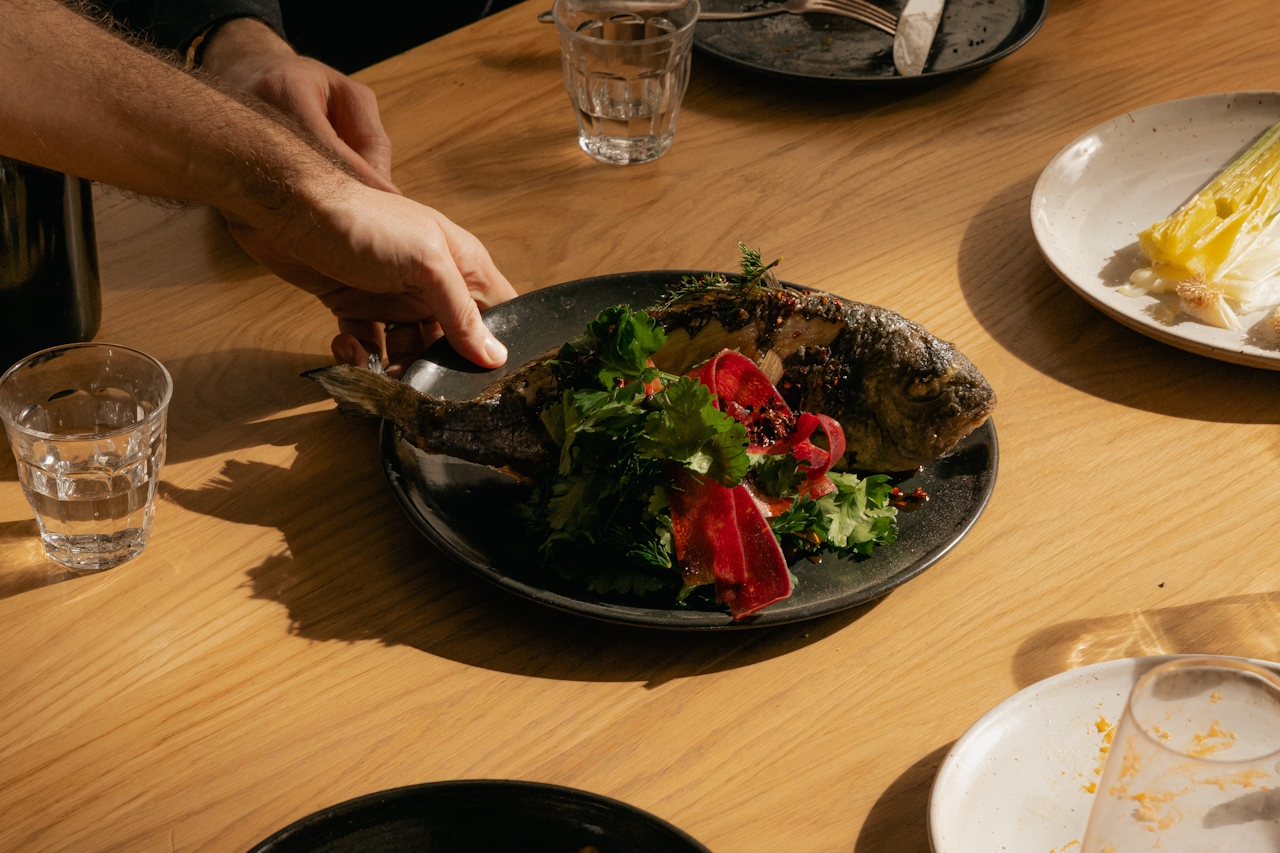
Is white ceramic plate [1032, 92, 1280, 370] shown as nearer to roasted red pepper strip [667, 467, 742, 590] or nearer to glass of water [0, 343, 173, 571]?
roasted red pepper strip [667, 467, 742, 590]

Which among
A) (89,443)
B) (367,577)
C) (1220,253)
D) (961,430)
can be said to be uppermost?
(1220,253)

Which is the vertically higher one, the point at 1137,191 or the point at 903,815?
the point at 1137,191

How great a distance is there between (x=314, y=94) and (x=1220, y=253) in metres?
1.36

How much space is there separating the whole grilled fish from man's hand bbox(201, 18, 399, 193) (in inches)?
23.2

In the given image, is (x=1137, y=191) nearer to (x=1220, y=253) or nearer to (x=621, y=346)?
(x=1220, y=253)

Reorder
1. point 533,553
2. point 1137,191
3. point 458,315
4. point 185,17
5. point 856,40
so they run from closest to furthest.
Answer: point 533,553 < point 458,315 < point 1137,191 < point 185,17 < point 856,40

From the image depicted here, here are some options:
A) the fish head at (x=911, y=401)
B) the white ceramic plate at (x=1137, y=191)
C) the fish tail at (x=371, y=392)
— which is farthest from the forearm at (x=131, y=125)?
the white ceramic plate at (x=1137, y=191)

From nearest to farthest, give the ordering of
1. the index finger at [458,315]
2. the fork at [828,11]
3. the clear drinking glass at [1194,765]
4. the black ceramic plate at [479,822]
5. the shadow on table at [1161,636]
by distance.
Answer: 1. the clear drinking glass at [1194,765]
2. the black ceramic plate at [479,822]
3. the shadow on table at [1161,636]
4. the index finger at [458,315]
5. the fork at [828,11]

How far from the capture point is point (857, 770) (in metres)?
0.96

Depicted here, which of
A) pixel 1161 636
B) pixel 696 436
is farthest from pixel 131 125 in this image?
pixel 1161 636

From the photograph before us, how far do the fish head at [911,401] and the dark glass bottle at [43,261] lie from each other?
0.96 meters

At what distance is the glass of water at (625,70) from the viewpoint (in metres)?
1.78

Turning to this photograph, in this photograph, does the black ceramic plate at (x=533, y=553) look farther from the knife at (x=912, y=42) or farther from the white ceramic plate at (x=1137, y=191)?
the knife at (x=912, y=42)

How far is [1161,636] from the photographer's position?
109cm
